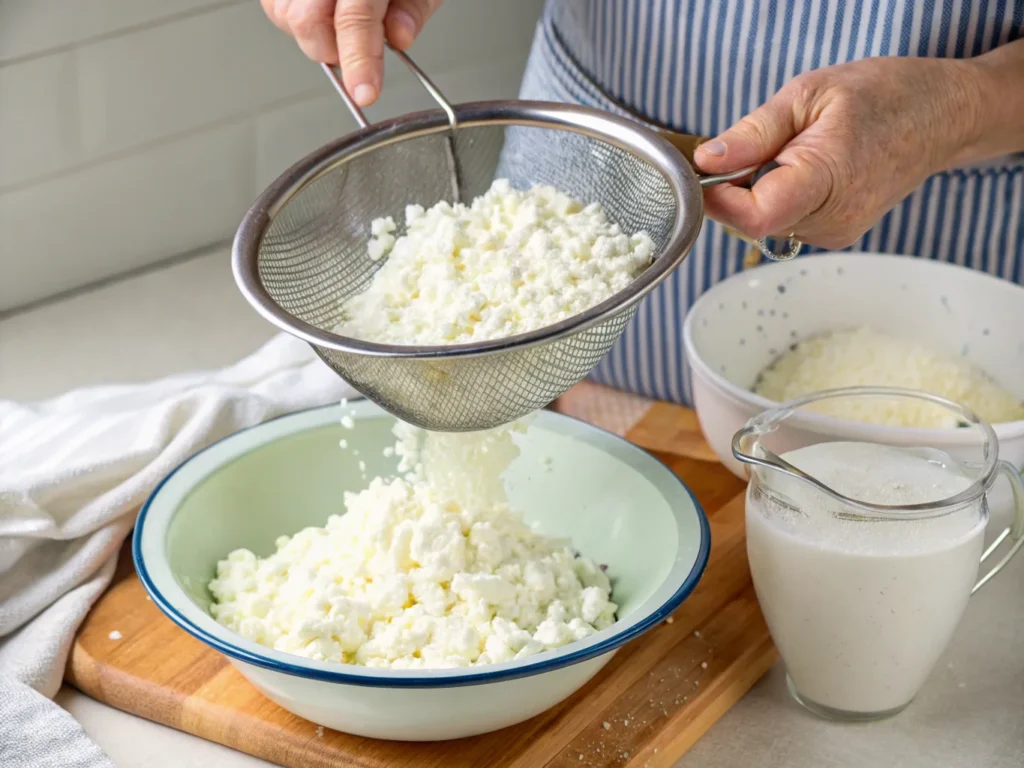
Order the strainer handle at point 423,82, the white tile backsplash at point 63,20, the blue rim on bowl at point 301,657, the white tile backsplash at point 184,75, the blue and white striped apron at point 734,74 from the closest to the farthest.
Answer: the blue rim on bowl at point 301,657
the strainer handle at point 423,82
the blue and white striped apron at point 734,74
the white tile backsplash at point 63,20
the white tile backsplash at point 184,75

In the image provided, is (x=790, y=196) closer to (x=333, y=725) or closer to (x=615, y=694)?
(x=615, y=694)

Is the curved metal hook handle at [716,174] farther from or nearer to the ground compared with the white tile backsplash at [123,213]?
farther from the ground

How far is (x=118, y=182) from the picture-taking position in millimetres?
1713

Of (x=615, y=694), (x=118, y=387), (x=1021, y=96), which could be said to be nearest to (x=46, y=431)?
(x=118, y=387)

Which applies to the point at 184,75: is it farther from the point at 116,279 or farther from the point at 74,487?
the point at 74,487

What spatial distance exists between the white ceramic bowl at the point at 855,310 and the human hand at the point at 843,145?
0.18 m

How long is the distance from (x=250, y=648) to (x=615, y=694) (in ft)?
0.99

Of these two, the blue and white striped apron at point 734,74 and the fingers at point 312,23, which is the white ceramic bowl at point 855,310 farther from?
the fingers at point 312,23

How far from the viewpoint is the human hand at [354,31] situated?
3.71ft

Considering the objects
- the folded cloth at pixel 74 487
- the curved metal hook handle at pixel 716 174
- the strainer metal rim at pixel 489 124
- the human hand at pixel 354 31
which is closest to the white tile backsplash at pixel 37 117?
the folded cloth at pixel 74 487

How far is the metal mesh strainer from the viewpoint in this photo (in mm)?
949

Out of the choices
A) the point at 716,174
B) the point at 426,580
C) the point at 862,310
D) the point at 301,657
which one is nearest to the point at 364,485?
the point at 426,580

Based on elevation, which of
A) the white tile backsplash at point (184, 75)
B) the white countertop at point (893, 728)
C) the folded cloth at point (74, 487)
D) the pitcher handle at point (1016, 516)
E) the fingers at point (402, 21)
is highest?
the fingers at point (402, 21)

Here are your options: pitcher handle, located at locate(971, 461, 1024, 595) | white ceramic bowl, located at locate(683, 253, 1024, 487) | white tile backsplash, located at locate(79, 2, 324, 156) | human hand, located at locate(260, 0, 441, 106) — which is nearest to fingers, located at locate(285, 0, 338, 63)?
human hand, located at locate(260, 0, 441, 106)
